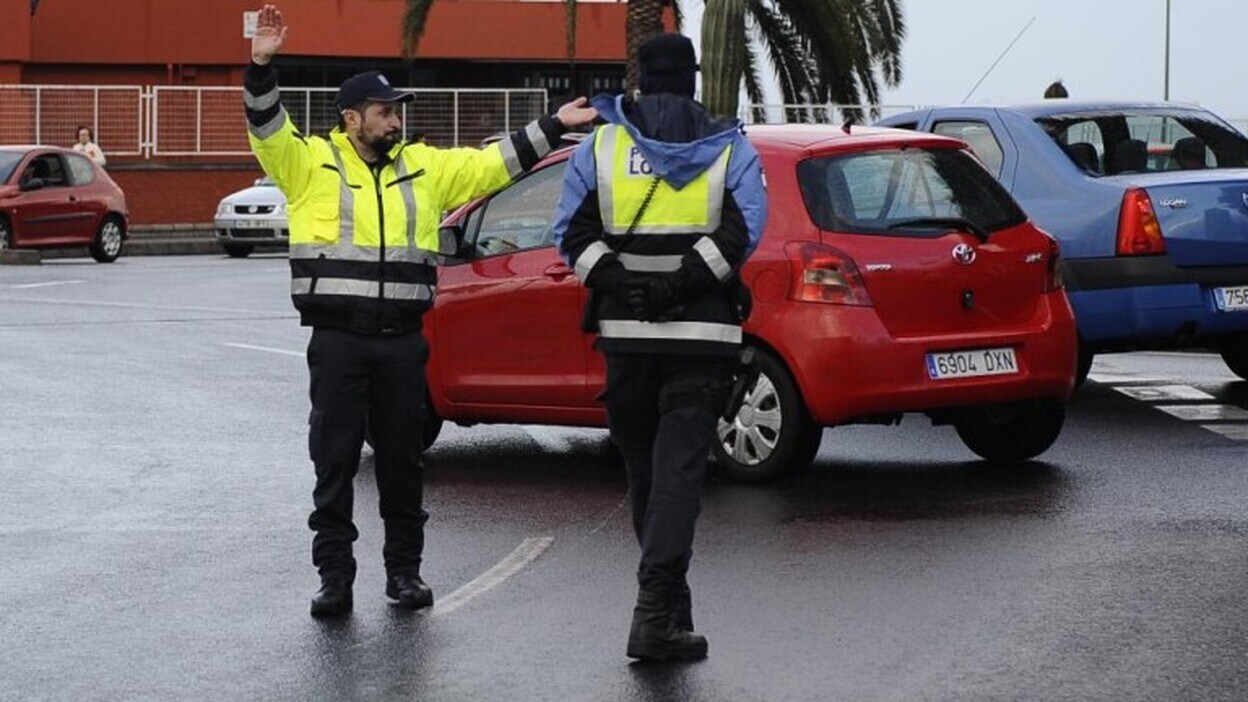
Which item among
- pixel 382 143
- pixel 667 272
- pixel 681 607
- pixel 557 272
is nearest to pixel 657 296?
pixel 667 272

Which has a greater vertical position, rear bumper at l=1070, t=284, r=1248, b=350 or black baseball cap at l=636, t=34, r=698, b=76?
black baseball cap at l=636, t=34, r=698, b=76

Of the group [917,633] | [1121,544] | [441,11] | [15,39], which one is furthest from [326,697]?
[441,11]

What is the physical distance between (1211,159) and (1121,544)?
19.7 ft

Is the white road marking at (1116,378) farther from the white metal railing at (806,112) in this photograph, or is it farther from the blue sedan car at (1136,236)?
the white metal railing at (806,112)

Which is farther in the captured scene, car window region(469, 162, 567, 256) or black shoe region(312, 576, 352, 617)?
Result: car window region(469, 162, 567, 256)

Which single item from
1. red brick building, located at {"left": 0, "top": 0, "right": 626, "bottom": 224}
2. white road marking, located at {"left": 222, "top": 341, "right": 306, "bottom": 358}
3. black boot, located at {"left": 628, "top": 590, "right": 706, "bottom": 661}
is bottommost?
white road marking, located at {"left": 222, "top": 341, "right": 306, "bottom": 358}

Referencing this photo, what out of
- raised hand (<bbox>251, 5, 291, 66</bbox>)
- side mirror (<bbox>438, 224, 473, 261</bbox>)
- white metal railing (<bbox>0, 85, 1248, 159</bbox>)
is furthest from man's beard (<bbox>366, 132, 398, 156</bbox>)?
white metal railing (<bbox>0, 85, 1248, 159</bbox>)

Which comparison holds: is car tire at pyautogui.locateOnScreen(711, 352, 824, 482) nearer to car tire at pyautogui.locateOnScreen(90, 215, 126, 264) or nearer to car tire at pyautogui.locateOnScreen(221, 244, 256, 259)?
car tire at pyautogui.locateOnScreen(90, 215, 126, 264)

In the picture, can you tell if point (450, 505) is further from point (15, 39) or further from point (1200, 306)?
point (15, 39)

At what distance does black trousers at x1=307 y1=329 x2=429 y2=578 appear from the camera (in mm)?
8656

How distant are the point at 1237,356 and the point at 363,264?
8.46 m

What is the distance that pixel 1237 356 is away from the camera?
15.8 m

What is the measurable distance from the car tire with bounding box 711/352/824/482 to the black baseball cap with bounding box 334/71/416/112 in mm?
3038

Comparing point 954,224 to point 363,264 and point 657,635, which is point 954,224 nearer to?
point 363,264
